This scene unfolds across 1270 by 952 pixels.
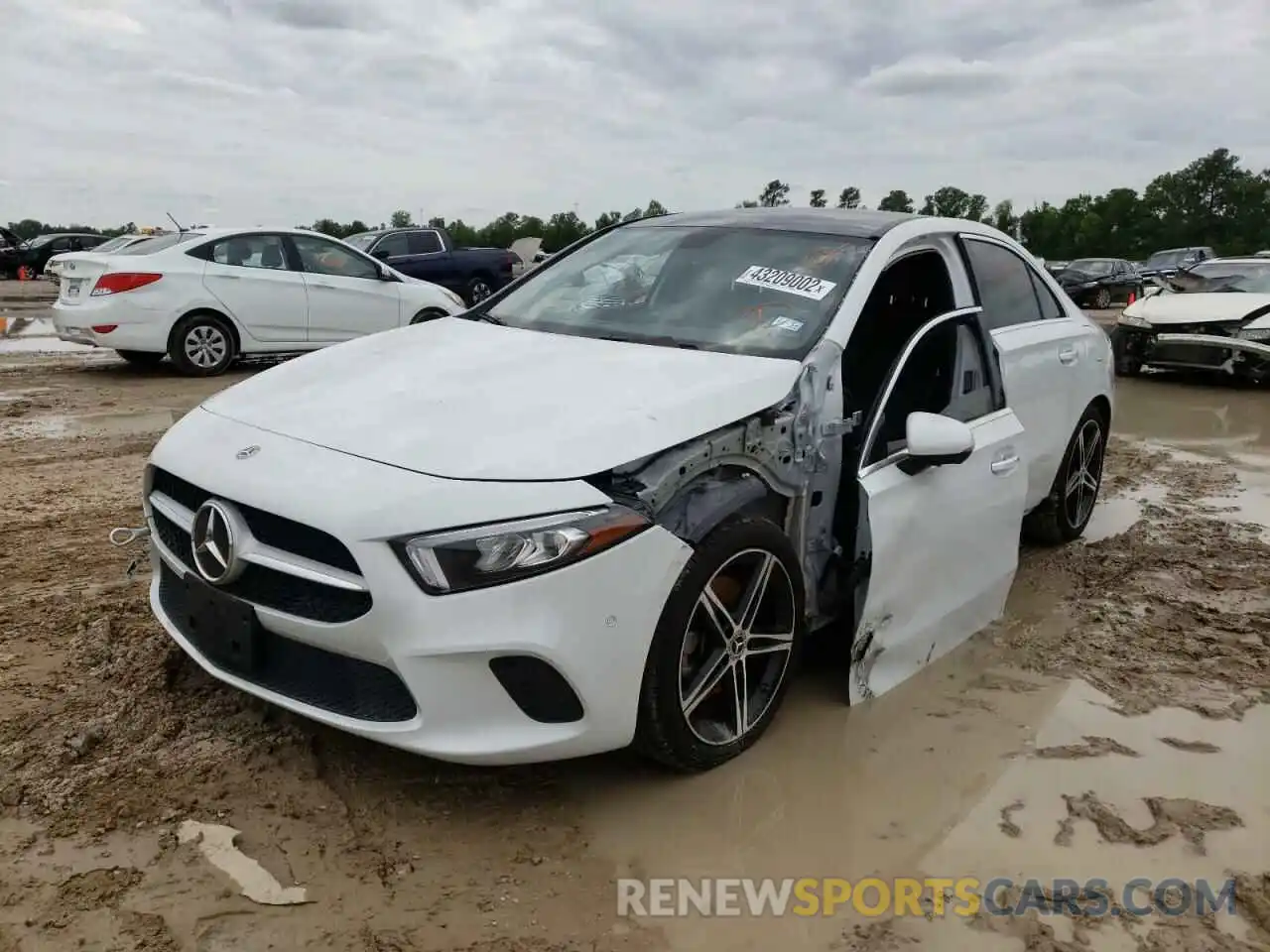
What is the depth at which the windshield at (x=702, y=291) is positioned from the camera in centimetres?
333

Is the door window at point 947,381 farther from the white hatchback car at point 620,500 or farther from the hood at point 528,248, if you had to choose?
the hood at point 528,248

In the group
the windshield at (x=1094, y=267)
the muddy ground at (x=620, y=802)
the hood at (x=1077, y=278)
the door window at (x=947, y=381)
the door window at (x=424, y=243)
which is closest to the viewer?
the muddy ground at (x=620, y=802)

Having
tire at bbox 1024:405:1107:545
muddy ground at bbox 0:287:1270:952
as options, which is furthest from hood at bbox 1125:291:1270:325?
muddy ground at bbox 0:287:1270:952

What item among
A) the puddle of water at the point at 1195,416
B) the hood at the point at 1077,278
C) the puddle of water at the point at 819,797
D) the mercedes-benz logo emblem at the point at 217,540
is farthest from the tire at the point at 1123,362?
the hood at the point at 1077,278

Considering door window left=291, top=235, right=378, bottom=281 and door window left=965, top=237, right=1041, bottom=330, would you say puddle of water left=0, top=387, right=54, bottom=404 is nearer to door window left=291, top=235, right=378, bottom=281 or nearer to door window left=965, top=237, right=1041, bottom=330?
door window left=291, top=235, right=378, bottom=281

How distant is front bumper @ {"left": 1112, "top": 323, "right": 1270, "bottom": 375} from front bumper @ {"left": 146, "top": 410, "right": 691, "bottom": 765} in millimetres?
10067

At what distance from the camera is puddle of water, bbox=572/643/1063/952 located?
2535 millimetres

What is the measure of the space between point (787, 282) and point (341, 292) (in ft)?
26.6

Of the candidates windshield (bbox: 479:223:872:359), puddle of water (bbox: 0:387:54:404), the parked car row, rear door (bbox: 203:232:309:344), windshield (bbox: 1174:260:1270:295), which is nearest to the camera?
windshield (bbox: 479:223:872:359)

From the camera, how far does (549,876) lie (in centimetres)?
247

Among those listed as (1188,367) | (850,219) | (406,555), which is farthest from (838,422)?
(1188,367)

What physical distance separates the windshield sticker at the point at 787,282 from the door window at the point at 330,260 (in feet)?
26.1

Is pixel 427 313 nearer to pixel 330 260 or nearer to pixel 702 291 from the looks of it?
pixel 330 260

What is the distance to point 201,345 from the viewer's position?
9922 mm
